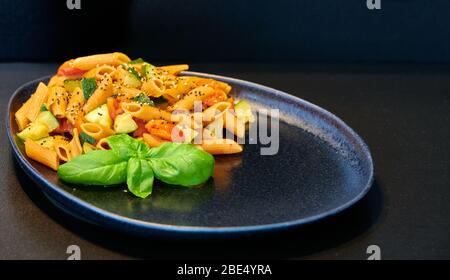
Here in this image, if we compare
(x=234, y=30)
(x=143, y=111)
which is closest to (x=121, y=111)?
(x=143, y=111)

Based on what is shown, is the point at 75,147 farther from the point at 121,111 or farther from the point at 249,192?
the point at 249,192

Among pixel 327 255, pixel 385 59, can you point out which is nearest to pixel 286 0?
pixel 385 59

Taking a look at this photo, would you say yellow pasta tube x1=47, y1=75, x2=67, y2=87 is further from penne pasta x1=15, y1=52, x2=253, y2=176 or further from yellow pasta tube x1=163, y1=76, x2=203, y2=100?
yellow pasta tube x1=163, y1=76, x2=203, y2=100

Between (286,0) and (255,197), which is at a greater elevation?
(286,0)

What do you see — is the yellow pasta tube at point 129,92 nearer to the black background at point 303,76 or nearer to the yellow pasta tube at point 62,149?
the yellow pasta tube at point 62,149

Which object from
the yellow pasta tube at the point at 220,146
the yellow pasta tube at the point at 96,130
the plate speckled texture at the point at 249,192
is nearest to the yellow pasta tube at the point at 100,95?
the yellow pasta tube at the point at 96,130

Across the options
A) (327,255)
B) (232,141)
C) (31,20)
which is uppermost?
(31,20)

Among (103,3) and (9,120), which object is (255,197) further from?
(103,3)

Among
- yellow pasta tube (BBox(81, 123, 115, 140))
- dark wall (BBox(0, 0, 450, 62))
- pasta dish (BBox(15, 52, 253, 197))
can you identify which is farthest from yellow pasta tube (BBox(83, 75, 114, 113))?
dark wall (BBox(0, 0, 450, 62))

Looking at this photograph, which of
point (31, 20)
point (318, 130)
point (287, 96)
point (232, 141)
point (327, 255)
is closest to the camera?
point (327, 255)
